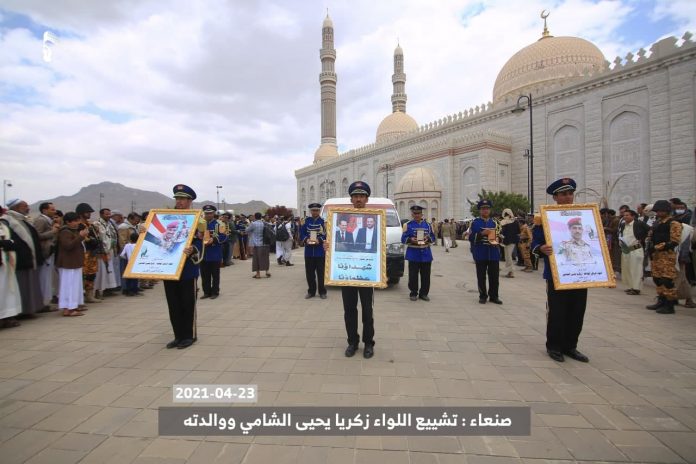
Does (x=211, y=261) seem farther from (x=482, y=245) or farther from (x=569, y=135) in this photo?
(x=569, y=135)

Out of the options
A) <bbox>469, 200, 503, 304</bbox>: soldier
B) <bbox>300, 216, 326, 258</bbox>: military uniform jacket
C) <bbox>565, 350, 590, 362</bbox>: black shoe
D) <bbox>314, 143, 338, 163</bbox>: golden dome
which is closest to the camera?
<bbox>565, 350, 590, 362</bbox>: black shoe

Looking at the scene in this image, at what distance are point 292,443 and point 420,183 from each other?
1239 inches

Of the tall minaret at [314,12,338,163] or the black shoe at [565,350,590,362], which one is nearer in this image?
the black shoe at [565,350,590,362]

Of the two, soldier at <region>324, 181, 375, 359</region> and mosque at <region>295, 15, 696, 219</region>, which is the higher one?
mosque at <region>295, 15, 696, 219</region>

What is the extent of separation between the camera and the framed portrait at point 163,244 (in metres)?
4.30

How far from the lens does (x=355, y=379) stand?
11.3 feet

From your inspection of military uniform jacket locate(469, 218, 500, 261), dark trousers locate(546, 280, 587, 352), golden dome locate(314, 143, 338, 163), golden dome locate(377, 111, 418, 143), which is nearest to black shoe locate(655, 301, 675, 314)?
military uniform jacket locate(469, 218, 500, 261)

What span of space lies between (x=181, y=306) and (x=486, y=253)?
5.55 metres

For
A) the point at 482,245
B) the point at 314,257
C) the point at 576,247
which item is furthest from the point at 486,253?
the point at 314,257

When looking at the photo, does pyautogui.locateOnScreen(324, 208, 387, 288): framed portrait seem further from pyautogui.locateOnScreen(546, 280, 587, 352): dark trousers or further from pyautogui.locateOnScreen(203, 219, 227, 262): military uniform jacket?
pyautogui.locateOnScreen(203, 219, 227, 262): military uniform jacket

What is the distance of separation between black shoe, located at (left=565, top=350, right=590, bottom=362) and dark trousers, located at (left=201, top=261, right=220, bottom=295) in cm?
662

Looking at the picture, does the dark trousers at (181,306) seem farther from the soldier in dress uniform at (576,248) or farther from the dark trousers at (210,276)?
the soldier in dress uniform at (576,248)

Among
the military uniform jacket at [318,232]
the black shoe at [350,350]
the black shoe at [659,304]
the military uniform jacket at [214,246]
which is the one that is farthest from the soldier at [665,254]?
the military uniform jacket at [214,246]

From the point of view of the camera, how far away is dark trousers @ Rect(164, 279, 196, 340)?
4449 mm
